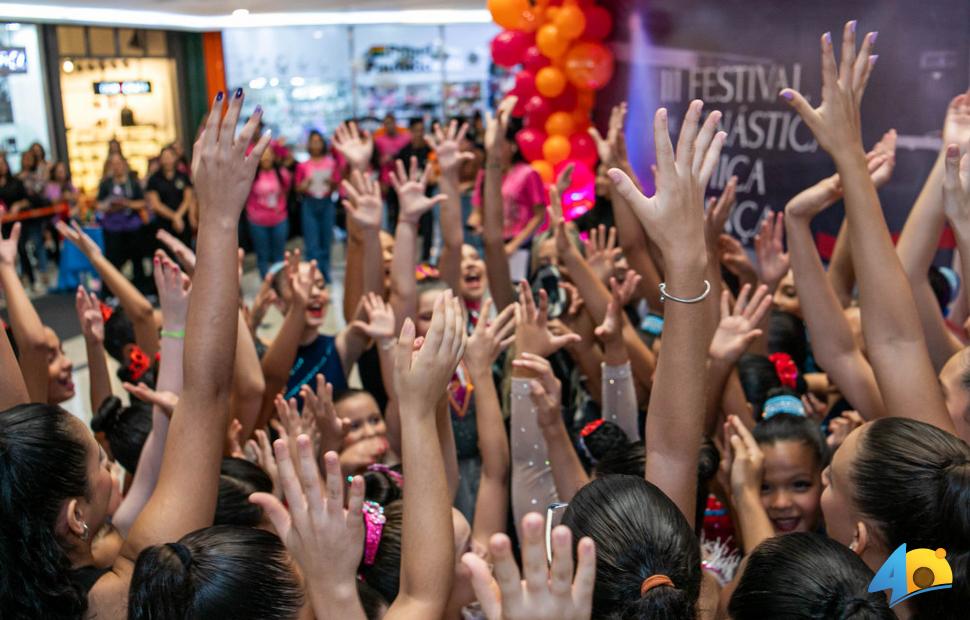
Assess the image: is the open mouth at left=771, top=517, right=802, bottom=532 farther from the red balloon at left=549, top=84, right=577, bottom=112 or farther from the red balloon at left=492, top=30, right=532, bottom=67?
the red balloon at left=492, top=30, right=532, bottom=67

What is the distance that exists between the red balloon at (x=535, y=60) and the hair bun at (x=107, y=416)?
398 cm

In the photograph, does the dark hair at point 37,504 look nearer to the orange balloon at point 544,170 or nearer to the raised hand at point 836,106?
the raised hand at point 836,106

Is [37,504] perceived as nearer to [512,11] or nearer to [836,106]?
[836,106]

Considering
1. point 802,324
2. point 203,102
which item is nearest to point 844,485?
point 802,324

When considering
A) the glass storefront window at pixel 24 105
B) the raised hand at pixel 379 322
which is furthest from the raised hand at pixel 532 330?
the glass storefront window at pixel 24 105

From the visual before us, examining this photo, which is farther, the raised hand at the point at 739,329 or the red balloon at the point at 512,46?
the red balloon at the point at 512,46

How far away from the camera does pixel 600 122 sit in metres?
6.58

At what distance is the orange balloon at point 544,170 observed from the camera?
227 inches

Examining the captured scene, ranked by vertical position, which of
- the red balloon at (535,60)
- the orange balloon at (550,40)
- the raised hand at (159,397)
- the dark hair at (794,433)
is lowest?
the dark hair at (794,433)

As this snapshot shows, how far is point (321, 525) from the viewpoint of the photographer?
3.91ft

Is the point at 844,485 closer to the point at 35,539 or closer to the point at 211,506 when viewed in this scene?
the point at 211,506

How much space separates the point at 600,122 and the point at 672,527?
5.55 meters

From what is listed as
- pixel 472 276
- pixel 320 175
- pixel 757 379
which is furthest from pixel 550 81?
pixel 320 175

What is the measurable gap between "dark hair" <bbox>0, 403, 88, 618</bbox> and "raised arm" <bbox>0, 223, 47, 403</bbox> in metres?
0.80
